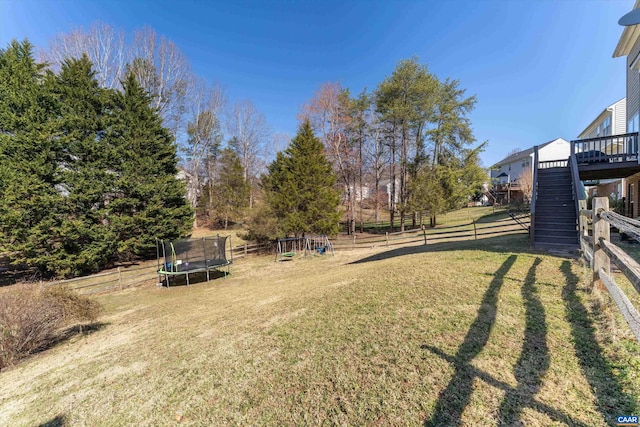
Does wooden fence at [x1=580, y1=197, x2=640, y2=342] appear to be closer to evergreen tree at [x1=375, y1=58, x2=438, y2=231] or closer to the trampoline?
the trampoline

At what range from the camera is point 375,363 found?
3.08 m

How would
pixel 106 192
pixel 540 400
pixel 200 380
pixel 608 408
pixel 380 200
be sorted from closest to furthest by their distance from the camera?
1. pixel 608 408
2. pixel 540 400
3. pixel 200 380
4. pixel 106 192
5. pixel 380 200

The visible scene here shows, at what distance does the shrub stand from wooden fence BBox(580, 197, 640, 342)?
8358 mm

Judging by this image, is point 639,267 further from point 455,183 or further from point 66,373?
point 455,183

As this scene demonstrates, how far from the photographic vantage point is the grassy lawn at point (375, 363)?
2.41 metres

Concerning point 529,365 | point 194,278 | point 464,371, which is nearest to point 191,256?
point 194,278

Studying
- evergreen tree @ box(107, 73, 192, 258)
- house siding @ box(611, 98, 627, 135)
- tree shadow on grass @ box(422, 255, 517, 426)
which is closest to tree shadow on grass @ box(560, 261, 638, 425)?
tree shadow on grass @ box(422, 255, 517, 426)

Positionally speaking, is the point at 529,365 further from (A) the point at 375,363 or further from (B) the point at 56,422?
(B) the point at 56,422

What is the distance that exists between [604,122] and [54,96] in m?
35.3

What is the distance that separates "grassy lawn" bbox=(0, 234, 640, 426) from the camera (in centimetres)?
241

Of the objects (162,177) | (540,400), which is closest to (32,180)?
(162,177)

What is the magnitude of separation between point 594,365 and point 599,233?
217cm

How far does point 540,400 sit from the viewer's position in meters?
2.30

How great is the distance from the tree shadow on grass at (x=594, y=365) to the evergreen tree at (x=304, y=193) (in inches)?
563
